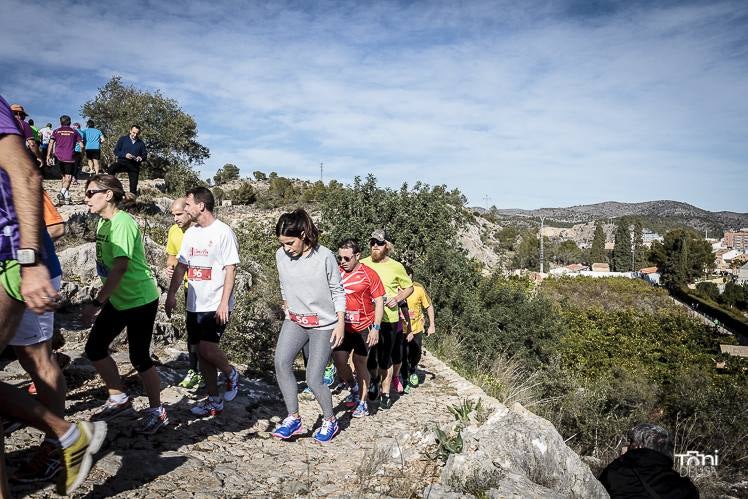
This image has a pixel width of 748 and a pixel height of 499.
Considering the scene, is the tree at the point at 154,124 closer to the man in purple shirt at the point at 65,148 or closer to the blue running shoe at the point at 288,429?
the man in purple shirt at the point at 65,148

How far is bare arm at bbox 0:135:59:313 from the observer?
1946 mm

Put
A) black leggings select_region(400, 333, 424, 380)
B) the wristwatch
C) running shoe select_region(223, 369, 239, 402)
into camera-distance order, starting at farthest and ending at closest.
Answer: black leggings select_region(400, 333, 424, 380) → running shoe select_region(223, 369, 239, 402) → the wristwatch

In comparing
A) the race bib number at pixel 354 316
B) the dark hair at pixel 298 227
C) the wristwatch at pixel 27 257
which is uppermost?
the dark hair at pixel 298 227

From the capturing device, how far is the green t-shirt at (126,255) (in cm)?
326

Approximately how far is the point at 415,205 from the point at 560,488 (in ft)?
37.3

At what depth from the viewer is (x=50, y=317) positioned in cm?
267

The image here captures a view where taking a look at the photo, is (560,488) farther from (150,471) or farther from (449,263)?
(449,263)

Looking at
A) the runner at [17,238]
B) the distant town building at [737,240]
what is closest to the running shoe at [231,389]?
the runner at [17,238]

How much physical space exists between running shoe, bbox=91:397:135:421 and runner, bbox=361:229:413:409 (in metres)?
2.49

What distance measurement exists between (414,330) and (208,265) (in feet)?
9.93

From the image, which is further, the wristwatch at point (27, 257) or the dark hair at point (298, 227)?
the dark hair at point (298, 227)

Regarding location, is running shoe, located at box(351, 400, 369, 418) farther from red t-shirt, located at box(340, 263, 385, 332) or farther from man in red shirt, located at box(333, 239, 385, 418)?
red t-shirt, located at box(340, 263, 385, 332)

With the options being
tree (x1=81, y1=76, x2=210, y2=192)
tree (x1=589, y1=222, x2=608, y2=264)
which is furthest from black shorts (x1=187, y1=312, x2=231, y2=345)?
tree (x1=589, y1=222, x2=608, y2=264)

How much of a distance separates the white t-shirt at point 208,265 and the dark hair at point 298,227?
547mm
